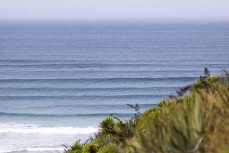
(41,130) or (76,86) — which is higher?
(76,86)

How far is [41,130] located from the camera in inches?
1534

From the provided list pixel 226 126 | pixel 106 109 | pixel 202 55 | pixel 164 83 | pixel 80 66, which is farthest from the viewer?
pixel 202 55

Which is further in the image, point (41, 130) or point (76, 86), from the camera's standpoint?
point (76, 86)

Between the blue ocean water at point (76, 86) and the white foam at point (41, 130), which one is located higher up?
the blue ocean water at point (76, 86)

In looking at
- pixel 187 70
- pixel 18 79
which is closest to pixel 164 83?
pixel 187 70

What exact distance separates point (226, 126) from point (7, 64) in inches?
3001

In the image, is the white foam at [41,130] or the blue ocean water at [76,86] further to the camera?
the blue ocean water at [76,86]

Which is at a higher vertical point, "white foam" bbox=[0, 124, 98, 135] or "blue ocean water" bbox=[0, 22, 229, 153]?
"blue ocean water" bbox=[0, 22, 229, 153]

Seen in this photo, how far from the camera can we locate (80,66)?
78625 millimetres

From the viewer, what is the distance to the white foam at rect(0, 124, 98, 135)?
125ft

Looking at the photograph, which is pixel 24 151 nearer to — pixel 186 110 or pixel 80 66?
pixel 186 110

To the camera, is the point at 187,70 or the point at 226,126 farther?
the point at 187,70

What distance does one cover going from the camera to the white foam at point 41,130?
38000 millimetres

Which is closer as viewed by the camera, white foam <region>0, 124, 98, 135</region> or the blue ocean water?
white foam <region>0, 124, 98, 135</region>
